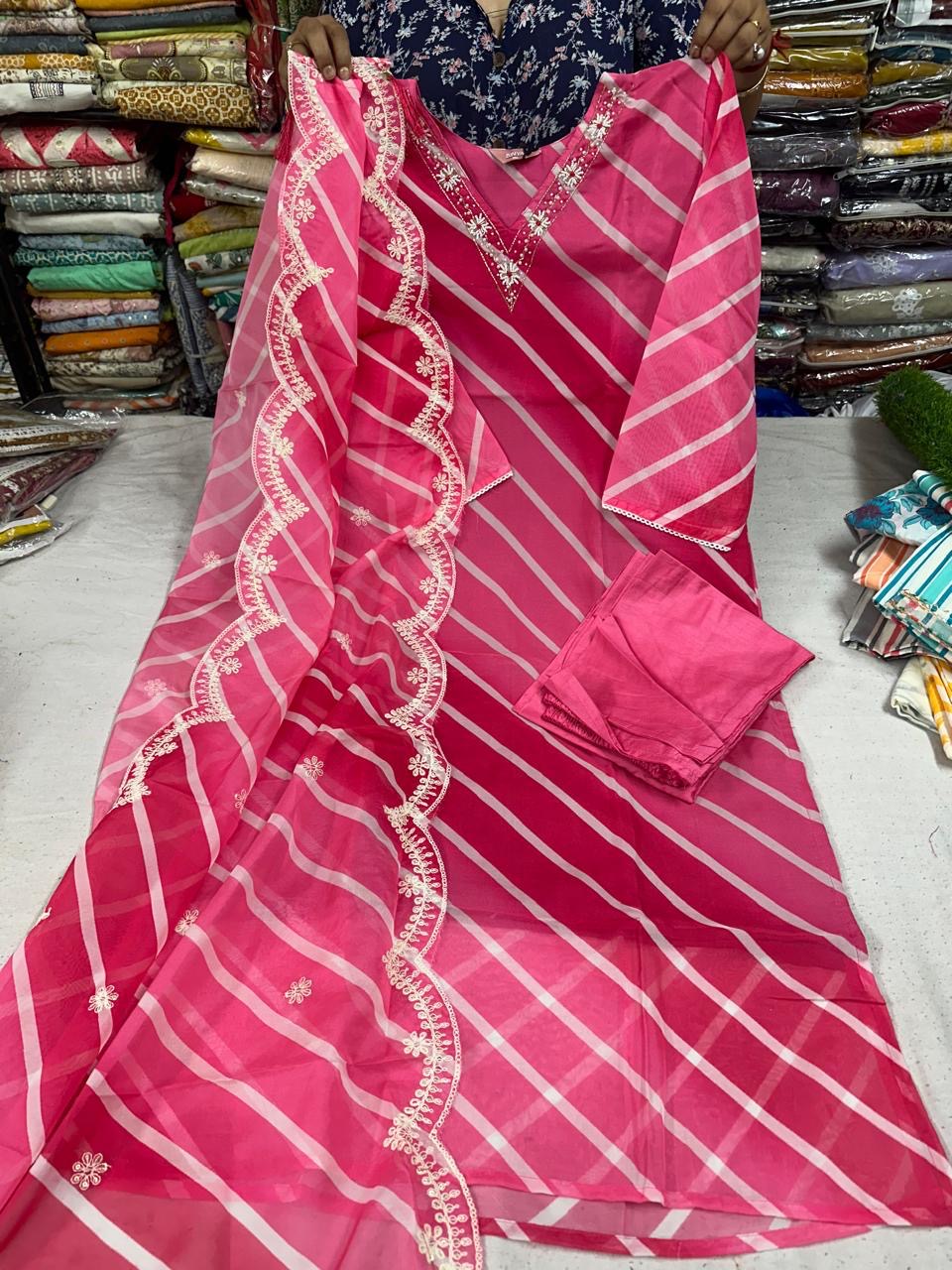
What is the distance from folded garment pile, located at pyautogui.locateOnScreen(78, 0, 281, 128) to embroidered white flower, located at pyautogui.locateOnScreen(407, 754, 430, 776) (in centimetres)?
133

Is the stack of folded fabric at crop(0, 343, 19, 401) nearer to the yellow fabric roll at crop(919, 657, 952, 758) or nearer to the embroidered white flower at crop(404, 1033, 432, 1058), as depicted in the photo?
the embroidered white flower at crop(404, 1033, 432, 1058)

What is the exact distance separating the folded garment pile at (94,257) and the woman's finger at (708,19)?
115 cm

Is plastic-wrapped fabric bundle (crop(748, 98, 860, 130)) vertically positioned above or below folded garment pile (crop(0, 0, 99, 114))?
below

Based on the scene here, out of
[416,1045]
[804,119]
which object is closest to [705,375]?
[804,119]

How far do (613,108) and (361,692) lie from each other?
0.93 m

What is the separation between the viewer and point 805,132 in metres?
1.91

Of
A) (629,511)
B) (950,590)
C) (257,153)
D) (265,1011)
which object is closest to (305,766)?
(265,1011)

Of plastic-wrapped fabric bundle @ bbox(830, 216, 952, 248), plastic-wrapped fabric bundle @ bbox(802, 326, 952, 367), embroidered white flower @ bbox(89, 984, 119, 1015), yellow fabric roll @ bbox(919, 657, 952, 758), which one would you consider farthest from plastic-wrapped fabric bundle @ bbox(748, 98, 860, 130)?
embroidered white flower @ bbox(89, 984, 119, 1015)

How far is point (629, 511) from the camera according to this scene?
5.01ft

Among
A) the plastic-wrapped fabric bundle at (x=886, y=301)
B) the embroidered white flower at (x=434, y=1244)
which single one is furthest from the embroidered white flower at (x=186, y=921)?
the plastic-wrapped fabric bundle at (x=886, y=301)

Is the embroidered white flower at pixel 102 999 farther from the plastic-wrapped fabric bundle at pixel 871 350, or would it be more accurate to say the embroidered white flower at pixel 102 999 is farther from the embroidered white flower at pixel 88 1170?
the plastic-wrapped fabric bundle at pixel 871 350

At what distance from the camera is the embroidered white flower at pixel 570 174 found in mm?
1470

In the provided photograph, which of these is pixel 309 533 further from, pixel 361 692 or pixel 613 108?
pixel 613 108

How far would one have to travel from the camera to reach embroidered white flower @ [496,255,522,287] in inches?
60.4
